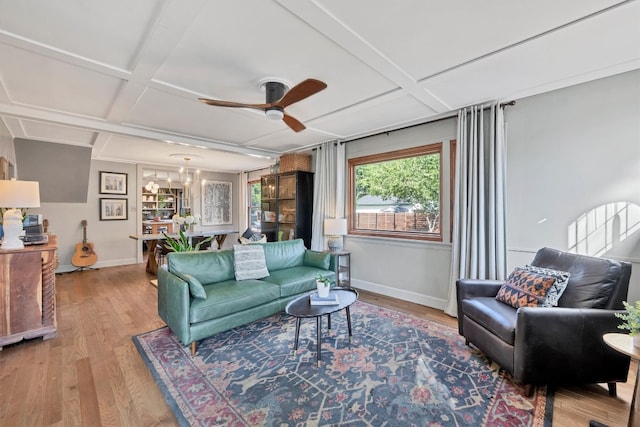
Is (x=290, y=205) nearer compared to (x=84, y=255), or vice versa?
(x=290, y=205)

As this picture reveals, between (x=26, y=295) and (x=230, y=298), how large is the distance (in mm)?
1968

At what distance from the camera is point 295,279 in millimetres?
3305

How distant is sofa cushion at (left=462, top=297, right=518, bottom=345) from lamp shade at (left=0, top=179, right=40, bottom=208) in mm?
4383

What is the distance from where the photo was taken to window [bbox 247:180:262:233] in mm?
7676

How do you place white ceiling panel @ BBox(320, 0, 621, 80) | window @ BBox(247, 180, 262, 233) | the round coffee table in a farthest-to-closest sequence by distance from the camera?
window @ BBox(247, 180, 262, 233), the round coffee table, white ceiling panel @ BBox(320, 0, 621, 80)

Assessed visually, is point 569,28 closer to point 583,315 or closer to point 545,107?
point 545,107

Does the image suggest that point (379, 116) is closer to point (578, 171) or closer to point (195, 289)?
point (578, 171)

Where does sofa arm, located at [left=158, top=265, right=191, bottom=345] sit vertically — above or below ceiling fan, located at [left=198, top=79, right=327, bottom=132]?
below

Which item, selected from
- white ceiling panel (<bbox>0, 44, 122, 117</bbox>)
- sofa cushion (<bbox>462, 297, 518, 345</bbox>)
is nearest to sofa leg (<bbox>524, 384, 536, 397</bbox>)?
sofa cushion (<bbox>462, 297, 518, 345</bbox>)

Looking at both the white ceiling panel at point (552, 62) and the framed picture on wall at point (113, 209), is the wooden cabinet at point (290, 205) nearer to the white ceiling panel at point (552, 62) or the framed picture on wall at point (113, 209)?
the white ceiling panel at point (552, 62)

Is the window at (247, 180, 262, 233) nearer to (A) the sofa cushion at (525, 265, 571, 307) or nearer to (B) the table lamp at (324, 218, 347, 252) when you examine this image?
(B) the table lamp at (324, 218, 347, 252)

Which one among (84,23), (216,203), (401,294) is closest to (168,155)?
(216,203)

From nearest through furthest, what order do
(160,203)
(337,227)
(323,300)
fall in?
(323,300) < (337,227) < (160,203)

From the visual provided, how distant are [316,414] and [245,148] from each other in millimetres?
4367
